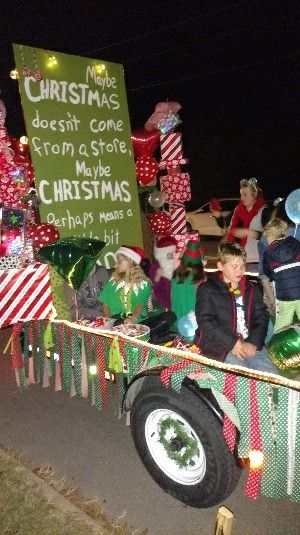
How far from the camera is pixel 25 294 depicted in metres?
4.78

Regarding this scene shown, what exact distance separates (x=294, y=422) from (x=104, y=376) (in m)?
1.85

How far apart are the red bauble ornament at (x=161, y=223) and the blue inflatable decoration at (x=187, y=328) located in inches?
105

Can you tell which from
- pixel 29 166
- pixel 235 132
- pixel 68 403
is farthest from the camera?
pixel 235 132

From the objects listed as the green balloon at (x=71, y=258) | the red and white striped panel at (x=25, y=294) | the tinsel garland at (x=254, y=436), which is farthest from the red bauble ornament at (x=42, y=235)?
the tinsel garland at (x=254, y=436)

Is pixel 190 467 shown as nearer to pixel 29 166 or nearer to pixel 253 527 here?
pixel 253 527

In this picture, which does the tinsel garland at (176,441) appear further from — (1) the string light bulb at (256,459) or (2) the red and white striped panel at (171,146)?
(2) the red and white striped panel at (171,146)

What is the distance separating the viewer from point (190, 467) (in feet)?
10.7

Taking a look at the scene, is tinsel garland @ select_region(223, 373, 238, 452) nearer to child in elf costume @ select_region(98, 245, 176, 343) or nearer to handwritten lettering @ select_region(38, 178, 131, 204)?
child in elf costume @ select_region(98, 245, 176, 343)

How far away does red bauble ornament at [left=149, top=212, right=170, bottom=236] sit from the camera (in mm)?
7008

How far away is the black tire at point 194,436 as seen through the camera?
2.97 meters

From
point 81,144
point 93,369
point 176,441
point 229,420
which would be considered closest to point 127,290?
point 93,369

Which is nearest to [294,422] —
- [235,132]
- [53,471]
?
[53,471]

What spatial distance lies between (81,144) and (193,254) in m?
1.77

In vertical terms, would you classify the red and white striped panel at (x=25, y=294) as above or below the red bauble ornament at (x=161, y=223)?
Result: below
